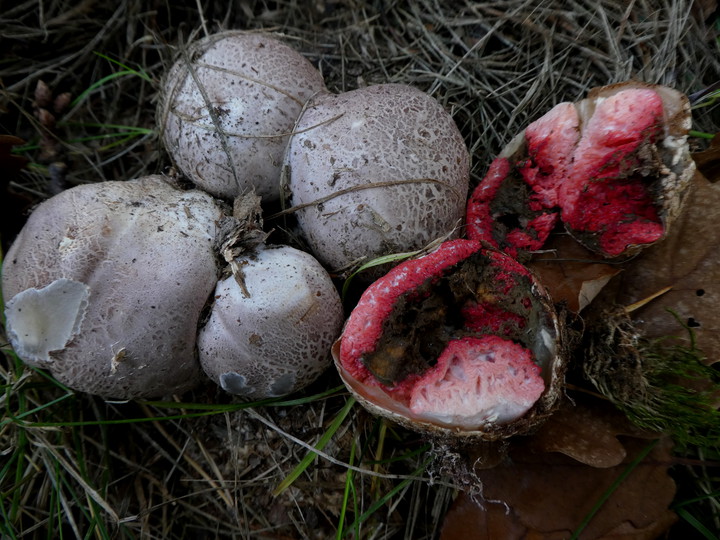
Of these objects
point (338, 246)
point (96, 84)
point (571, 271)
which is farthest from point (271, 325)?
point (96, 84)

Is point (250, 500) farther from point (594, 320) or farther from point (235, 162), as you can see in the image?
point (594, 320)

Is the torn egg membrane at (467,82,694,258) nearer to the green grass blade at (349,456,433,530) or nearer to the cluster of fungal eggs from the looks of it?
the cluster of fungal eggs

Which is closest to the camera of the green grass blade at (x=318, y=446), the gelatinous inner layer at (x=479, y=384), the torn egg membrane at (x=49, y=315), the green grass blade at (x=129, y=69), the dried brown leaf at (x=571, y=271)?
the gelatinous inner layer at (x=479, y=384)

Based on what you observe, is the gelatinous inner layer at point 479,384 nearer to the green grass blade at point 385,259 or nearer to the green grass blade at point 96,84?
the green grass blade at point 385,259

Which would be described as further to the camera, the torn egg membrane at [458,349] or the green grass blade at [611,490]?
the green grass blade at [611,490]

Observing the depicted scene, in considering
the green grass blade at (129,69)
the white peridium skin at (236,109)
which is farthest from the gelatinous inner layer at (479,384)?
the green grass blade at (129,69)
